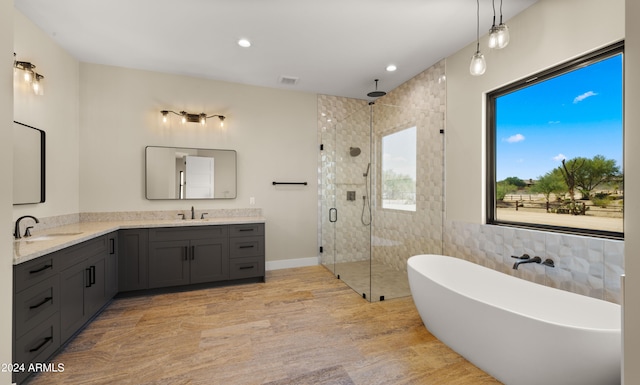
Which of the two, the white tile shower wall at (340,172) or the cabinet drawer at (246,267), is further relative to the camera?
the white tile shower wall at (340,172)

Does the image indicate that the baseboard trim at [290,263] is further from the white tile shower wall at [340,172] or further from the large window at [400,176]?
the large window at [400,176]

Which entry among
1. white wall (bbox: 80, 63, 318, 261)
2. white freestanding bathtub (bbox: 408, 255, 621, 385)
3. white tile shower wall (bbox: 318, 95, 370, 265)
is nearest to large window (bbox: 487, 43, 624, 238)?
white freestanding bathtub (bbox: 408, 255, 621, 385)

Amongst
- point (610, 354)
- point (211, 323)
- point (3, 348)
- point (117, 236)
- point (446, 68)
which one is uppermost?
point (446, 68)

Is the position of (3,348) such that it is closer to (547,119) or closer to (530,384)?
(530,384)

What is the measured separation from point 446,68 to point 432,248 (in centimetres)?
218

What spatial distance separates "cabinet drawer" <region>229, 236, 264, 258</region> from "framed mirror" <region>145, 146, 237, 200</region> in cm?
76

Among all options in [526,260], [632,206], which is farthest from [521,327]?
[632,206]

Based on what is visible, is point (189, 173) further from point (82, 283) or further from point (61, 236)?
point (82, 283)

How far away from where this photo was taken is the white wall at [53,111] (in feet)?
7.97

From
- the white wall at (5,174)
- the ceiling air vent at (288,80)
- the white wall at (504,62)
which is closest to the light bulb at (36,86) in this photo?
the white wall at (5,174)

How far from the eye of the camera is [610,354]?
1321mm

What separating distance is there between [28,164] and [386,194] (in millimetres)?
3825

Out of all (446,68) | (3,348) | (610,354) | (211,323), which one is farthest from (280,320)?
(446,68)

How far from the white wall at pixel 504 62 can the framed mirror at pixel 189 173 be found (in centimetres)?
296
